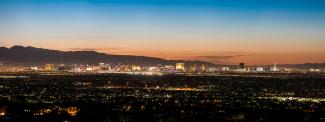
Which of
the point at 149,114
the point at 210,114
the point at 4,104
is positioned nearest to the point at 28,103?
the point at 4,104

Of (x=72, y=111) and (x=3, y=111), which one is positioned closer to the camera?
(x=3, y=111)

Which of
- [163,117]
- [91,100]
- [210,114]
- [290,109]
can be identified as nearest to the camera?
[163,117]

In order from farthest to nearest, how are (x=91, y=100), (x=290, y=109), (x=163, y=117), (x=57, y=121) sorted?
(x=91, y=100) < (x=290, y=109) < (x=163, y=117) < (x=57, y=121)

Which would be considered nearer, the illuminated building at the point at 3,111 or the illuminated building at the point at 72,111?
the illuminated building at the point at 3,111

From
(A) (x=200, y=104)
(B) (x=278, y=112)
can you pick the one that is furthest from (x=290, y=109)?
(A) (x=200, y=104)

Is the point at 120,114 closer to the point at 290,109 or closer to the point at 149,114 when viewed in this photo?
the point at 149,114

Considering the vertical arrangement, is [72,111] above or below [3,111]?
below

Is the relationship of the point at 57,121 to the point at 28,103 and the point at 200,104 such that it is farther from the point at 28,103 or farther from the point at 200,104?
the point at 200,104

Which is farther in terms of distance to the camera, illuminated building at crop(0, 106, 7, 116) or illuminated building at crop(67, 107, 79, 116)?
illuminated building at crop(67, 107, 79, 116)

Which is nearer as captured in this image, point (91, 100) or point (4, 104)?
point (4, 104)
